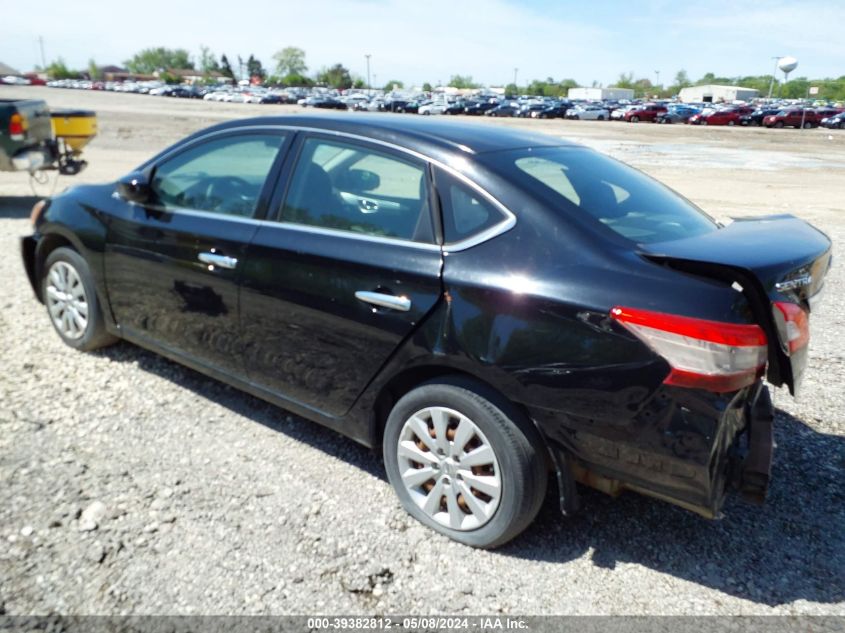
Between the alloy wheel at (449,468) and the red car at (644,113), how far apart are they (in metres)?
54.6

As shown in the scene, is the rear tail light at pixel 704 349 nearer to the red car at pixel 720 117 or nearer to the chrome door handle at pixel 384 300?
the chrome door handle at pixel 384 300

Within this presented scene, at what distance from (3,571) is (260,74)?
17735 centimetres

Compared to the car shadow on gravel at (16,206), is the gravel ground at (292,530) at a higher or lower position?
higher

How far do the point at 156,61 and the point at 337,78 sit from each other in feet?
171

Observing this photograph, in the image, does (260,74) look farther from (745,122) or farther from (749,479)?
(749,479)

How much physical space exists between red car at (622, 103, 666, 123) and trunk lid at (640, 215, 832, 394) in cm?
5400

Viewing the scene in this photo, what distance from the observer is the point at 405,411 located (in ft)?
9.71

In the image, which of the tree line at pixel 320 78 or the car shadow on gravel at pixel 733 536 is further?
the tree line at pixel 320 78

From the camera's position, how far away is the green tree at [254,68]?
167000mm

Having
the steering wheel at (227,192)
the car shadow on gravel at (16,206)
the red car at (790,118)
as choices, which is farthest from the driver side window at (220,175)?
the red car at (790,118)

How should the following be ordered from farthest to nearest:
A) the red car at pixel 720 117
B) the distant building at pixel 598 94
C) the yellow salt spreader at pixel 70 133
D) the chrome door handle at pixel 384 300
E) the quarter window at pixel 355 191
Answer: the distant building at pixel 598 94 → the red car at pixel 720 117 → the yellow salt spreader at pixel 70 133 → the quarter window at pixel 355 191 → the chrome door handle at pixel 384 300

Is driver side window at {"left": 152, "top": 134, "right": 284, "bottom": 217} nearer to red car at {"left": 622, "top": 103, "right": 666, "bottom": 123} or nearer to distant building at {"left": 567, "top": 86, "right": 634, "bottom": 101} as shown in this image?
red car at {"left": 622, "top": 103, "right": 666, "bottom": 123}

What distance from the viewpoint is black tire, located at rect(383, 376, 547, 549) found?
2.67 metres

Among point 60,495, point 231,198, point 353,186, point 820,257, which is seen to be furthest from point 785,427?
point 60,495
